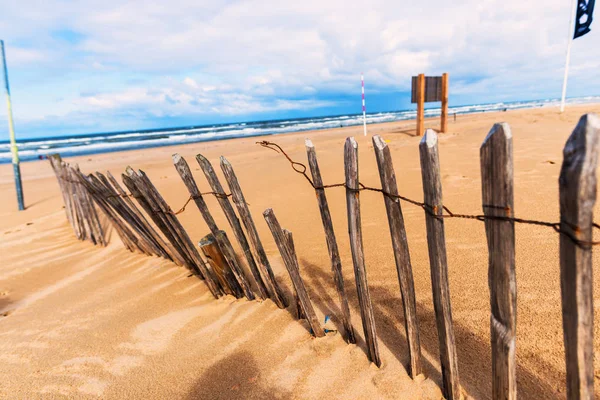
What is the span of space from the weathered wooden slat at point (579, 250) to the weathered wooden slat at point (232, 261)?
88.3 inches

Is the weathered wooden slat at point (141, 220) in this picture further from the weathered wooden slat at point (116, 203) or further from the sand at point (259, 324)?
the sand at point (259, 324)

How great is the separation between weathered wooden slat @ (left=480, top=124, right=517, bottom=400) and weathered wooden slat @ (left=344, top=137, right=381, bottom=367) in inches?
26.0

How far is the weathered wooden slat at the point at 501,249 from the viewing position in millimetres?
1211

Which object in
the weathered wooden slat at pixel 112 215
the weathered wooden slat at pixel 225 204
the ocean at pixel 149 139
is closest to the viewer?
the weathered wooden slat at pixel 225 204

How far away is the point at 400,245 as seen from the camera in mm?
1764

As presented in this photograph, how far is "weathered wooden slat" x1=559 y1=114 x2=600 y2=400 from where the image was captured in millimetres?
1002

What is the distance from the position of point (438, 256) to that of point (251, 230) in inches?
56.9

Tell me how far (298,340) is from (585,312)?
1.75 m

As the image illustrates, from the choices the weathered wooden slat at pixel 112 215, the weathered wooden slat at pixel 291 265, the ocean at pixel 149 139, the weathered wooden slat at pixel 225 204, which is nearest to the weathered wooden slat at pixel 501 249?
the weathered wooden slat at pixel 291 265

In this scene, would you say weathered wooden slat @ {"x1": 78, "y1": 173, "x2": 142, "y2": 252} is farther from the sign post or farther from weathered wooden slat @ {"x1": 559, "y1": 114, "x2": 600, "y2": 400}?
the sign post

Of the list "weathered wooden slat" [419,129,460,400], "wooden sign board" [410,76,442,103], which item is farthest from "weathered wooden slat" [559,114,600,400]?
"wooden sign board" [410,76,442,103]

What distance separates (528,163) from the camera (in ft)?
21.6

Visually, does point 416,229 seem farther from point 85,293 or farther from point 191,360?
point 85,293

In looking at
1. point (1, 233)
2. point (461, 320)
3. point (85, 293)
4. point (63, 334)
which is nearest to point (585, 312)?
point (461, 320)
